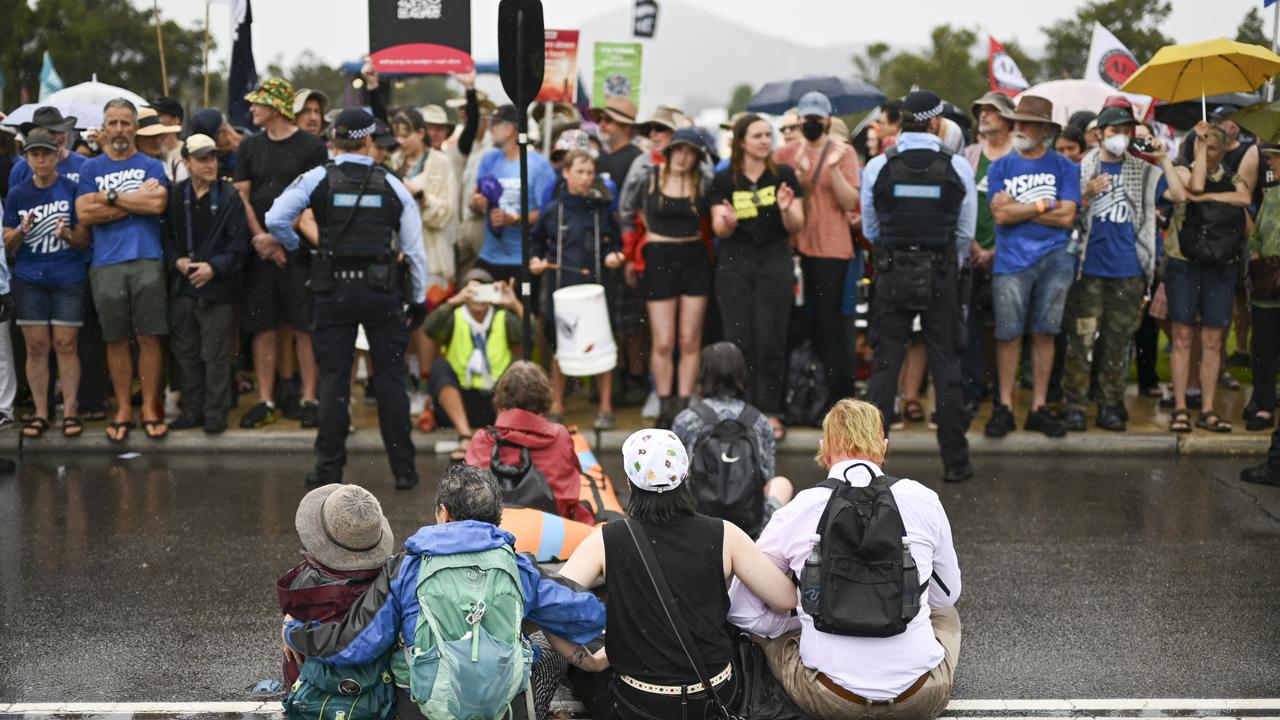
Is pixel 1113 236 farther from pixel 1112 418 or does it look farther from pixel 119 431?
pixel 119 431

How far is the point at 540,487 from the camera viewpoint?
6078 mm

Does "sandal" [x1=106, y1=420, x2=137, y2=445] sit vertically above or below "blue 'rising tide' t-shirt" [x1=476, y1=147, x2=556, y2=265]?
below

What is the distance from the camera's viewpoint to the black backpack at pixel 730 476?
20.1 feet

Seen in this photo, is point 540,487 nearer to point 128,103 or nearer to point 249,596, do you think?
point 249,596

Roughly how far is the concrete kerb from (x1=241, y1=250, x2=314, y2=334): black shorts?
84 centimetres

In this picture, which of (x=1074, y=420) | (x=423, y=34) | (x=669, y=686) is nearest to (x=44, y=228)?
(x=423, y=34)

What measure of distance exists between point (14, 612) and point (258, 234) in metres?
4.13

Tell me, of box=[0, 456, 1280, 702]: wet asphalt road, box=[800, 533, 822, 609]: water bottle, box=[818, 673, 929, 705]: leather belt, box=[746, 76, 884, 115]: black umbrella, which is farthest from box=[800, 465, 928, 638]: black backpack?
box=[746, 76, 884, 115]: black umbrella

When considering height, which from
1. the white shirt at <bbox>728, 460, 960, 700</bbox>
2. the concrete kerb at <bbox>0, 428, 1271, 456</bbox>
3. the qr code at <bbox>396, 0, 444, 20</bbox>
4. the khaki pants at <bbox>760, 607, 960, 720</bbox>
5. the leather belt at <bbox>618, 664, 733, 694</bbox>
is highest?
the qr code at <bbox>396, 0, 444, 20</bbox>

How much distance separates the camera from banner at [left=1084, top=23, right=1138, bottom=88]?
13.5 metres

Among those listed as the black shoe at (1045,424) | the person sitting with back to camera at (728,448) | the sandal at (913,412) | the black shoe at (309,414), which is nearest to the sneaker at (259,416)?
the black shoe at (309,414)

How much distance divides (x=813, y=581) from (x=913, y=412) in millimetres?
5779

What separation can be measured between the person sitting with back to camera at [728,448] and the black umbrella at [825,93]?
26.5ft

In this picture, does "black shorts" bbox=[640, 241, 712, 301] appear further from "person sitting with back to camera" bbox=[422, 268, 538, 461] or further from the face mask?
the face mask
